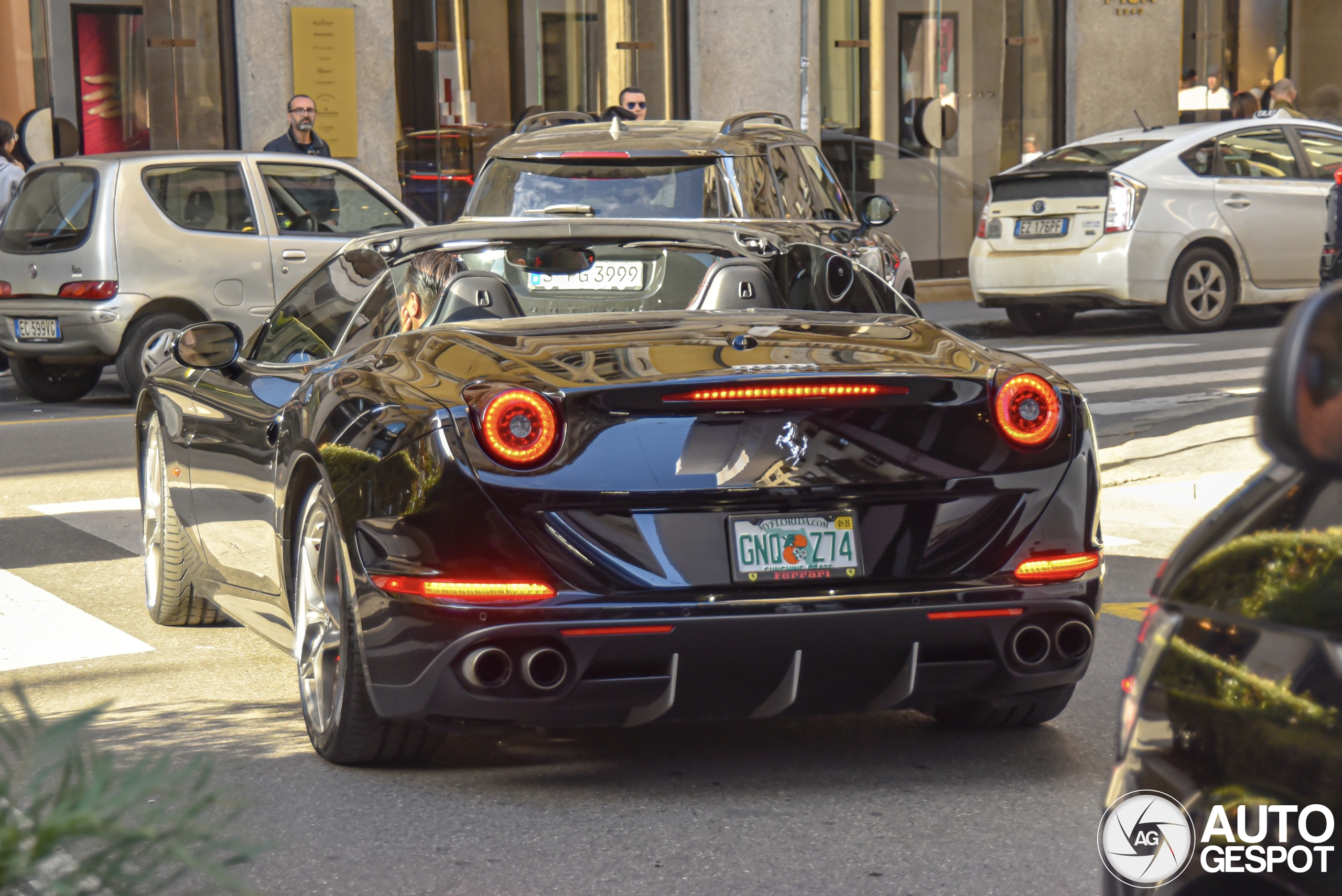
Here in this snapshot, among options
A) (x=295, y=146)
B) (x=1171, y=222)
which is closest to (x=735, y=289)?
(x=1171, y=222)

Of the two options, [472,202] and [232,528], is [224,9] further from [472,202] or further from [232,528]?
[232,528]

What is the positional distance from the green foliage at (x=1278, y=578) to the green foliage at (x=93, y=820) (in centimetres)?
108

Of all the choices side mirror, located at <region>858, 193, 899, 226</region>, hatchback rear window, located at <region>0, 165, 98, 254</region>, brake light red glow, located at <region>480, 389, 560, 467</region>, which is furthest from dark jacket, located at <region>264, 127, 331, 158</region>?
brake light red glow, located at <region>480, 389, 560, 467</region>

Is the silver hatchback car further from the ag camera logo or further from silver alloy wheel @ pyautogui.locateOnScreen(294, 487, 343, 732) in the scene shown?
the ag camera logo

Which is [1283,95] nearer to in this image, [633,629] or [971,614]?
[971,614]

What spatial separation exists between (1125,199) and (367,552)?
12504mm

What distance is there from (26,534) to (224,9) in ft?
37.6

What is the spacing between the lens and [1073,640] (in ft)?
15.1

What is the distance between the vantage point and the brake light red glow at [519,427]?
433cm

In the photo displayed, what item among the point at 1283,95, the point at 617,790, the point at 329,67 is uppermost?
the point at 329,67

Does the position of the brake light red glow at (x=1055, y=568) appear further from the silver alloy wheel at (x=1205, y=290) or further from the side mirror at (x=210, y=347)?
the silver alloy wheel at (x=1205, y=290)

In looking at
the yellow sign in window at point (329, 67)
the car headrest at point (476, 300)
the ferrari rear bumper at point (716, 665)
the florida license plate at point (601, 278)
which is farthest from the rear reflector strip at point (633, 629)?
the yellow sign in window at point (329, 67)

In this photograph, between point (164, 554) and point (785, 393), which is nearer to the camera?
point (785, 393)

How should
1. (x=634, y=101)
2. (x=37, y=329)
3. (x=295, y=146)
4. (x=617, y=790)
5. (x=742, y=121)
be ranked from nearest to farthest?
(x=617, y=790)
(x=742, y=121)
(x=37, y=329)
(x=295, y=146)
(x=634, y=101)
